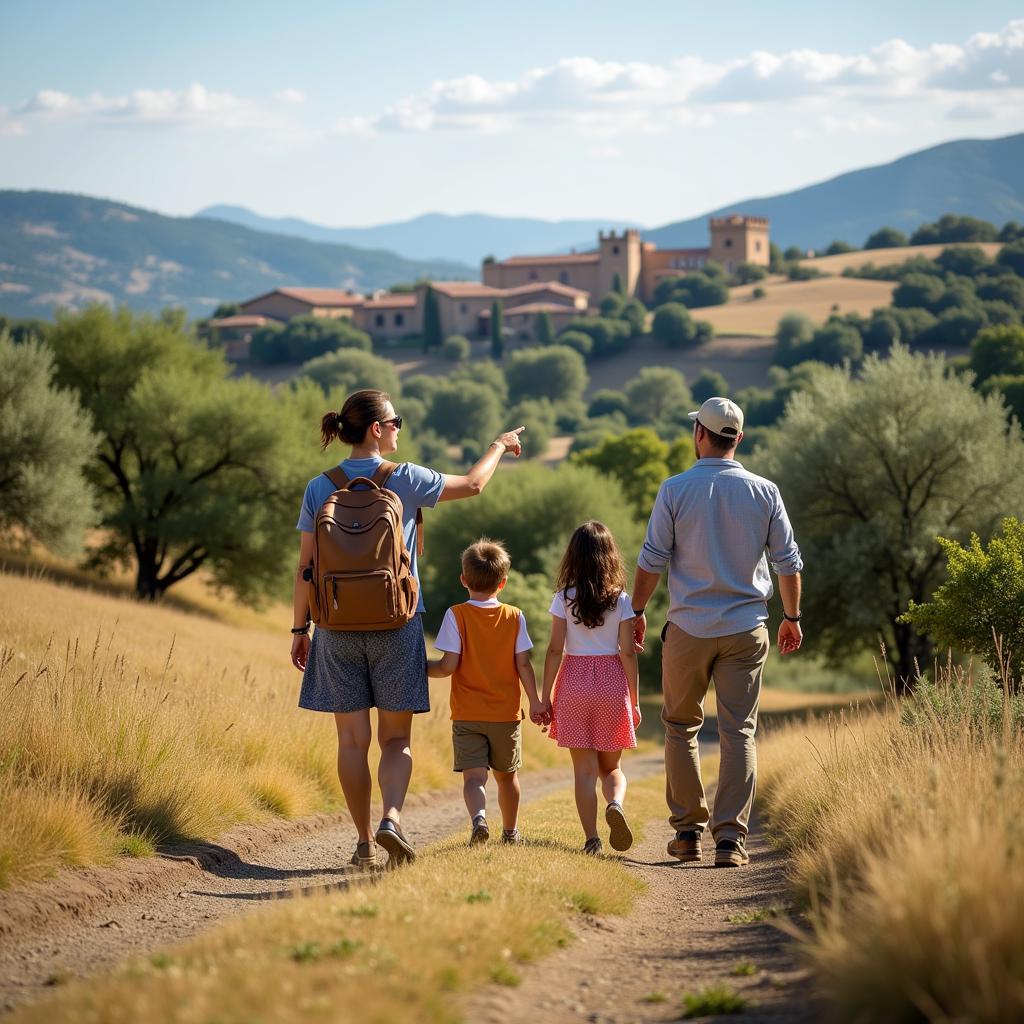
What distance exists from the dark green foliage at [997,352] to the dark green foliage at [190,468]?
139ft

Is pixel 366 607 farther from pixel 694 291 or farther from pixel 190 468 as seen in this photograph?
pixel 694 291

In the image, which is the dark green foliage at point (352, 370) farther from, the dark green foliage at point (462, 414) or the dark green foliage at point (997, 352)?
the dark green foliage at point (997, 352)

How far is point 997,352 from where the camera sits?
7156 centimetres

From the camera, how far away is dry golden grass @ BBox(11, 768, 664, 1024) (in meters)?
3.60

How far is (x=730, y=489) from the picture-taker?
7172 millimetres

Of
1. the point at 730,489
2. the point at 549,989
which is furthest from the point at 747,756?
the point at 549,989

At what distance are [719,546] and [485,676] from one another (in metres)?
1.46

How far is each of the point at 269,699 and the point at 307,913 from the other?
6.27m

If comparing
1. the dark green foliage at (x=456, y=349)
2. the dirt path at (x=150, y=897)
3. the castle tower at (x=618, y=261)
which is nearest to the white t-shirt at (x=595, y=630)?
the dirt path at (x=150, y=897)

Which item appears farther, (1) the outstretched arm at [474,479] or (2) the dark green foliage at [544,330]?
(2) the dark green foliage at [544,330]

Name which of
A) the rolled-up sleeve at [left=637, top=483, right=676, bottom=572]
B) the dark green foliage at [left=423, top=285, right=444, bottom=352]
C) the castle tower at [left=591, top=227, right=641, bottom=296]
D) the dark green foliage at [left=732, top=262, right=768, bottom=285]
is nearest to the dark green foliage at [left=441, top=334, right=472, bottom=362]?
the dark green foliage at [left=423, top=285, right=444, bottom=352]

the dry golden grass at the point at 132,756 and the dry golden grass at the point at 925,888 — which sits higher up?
the dry golden grass at the point at 925,888

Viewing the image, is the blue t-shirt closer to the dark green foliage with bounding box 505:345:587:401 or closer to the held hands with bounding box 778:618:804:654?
the held hands with bounding box 778:618:804:654

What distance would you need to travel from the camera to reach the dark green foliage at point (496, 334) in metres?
163
